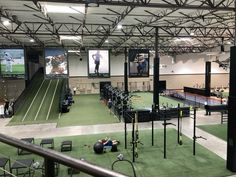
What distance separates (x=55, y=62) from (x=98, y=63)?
2.38m

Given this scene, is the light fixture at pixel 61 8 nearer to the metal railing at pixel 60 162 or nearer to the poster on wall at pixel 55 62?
the poster on wall at pixel 55 62

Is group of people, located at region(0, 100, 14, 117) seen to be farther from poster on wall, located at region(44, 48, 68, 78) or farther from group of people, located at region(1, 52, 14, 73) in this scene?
poster on wall, located at region(44, 48, 68, 78)

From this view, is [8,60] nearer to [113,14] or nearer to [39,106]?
[39,106]

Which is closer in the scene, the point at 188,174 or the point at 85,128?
the point at 188,174

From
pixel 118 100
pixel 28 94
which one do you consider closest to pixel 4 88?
pixel 28 94

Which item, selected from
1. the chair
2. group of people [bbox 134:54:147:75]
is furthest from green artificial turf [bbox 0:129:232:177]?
group of people [bbox 134:54:147:75]

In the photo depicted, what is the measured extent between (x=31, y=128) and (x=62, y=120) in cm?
233

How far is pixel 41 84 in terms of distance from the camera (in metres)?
25.0

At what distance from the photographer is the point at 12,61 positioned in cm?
1398

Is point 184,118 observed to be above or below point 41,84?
below

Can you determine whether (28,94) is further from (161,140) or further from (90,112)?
(161,140)

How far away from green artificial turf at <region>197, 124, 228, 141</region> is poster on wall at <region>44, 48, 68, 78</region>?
857 centimetres

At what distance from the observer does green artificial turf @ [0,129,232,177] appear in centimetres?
787

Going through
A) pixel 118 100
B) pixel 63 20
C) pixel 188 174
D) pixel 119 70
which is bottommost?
pixel 188 174
